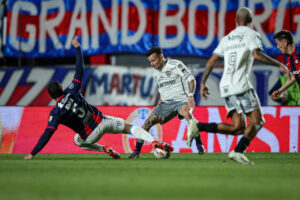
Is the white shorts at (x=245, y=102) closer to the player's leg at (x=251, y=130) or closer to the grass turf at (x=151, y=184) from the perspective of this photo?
the player's leg at (x=251, y=130)

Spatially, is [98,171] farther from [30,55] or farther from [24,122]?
[30,55]

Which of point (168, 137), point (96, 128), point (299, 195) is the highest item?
point (299, 195)

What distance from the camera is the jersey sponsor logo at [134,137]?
36.9 feet

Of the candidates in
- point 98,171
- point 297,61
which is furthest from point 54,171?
point 297,61

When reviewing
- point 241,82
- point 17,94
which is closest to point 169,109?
point 241,82

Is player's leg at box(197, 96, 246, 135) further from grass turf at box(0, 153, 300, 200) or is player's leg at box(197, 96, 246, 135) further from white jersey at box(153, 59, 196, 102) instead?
white jersey at box(153, 59, 196, 102)

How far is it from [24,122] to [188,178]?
7010 millimetres

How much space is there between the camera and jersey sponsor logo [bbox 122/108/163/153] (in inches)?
443

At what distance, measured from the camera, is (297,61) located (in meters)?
9.40

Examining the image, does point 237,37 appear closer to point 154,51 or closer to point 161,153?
point 161,153

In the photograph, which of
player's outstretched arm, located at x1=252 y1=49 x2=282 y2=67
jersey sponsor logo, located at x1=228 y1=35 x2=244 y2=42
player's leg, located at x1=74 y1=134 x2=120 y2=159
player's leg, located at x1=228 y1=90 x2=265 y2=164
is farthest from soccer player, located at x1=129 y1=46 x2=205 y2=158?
player's outstretched arm, located at x1=252 y1=49 x2=282 y2=67

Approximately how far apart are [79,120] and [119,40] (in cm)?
755

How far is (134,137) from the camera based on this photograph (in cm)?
1133

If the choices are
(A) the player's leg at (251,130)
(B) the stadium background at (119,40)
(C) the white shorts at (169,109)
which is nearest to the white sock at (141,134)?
(C) the white shorts at (169,109)
